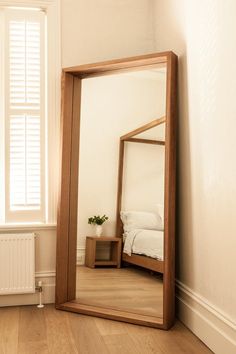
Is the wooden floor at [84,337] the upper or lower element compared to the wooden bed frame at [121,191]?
lower

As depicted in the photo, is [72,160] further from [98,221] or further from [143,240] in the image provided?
[143,240]

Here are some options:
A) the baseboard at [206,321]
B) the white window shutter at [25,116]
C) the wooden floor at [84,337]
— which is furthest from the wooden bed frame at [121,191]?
the white window shutter at [25,116]

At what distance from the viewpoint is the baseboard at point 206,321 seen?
2221 millimetres

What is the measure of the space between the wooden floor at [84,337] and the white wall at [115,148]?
643mm

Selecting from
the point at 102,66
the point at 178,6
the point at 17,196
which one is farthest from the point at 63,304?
the point at 178,6

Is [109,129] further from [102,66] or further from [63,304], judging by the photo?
[63,304]

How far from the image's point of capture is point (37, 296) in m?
3.31

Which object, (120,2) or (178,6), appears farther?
(120,2)

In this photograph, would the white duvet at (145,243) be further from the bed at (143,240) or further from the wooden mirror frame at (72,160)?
the wooden mirror frame at (72,160)

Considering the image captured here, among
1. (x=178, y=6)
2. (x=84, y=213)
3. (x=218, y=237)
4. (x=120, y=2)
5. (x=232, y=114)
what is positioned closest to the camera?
(x=232, y=114)

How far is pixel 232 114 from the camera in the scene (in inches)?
85.0

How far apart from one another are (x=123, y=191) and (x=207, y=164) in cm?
82

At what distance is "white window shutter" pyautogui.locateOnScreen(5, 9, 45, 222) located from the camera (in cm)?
333

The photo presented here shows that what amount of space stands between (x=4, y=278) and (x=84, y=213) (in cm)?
82
